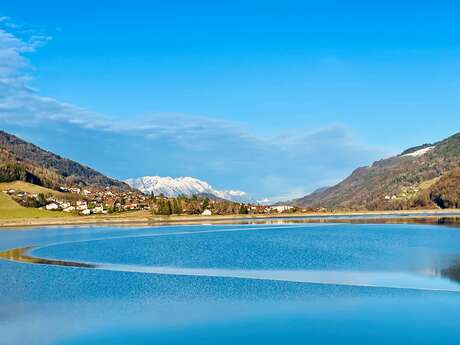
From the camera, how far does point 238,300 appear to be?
117 ft

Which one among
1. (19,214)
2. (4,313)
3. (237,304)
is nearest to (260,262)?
(237,304)

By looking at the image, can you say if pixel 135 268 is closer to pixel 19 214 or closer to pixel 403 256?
pixel 403 256

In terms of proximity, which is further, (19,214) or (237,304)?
(19,214)

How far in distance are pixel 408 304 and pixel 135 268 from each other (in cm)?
2804

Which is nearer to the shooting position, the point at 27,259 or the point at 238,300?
the point at 238,300

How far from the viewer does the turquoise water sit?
1086 inches

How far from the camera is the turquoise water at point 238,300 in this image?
90.5 feet

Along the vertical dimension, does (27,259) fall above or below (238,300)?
above

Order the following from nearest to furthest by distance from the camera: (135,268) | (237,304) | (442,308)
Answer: (442,308)
(237,304)
(135,268)

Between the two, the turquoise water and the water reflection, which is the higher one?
the water reflection

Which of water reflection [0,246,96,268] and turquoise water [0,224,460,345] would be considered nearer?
turquoise water [0,224,460,345]

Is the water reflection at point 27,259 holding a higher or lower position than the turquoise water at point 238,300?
higher

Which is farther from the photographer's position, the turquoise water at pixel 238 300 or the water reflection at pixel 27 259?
the water reflection at pixel 27 259

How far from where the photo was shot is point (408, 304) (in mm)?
33250
